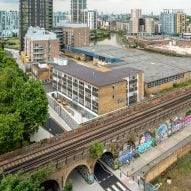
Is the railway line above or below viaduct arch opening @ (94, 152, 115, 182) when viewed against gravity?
above

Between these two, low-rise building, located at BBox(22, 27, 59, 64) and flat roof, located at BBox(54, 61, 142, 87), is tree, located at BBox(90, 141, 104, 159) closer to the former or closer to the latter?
flat roof, located at BBox(54, 61, 142, 87)

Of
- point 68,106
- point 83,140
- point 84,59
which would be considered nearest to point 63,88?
point 68,106

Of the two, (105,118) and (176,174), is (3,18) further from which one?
(176,174)

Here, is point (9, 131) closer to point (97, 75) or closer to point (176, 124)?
point (97, 75)

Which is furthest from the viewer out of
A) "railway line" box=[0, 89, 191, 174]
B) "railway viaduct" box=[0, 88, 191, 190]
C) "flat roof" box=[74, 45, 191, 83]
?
"flat roof" box=[74, 45, 191, 83]

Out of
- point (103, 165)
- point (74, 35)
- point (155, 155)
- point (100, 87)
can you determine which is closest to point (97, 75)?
point (100, 87)

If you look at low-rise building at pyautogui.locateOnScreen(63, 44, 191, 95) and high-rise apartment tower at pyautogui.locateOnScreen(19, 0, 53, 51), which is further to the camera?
high-rise apartment tower at pyautogui.locateOnScreen(19, 0, 53, 51)

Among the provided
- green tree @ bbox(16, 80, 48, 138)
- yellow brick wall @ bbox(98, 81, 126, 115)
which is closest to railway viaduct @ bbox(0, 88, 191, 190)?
yellow brick wall @ bbox(98, 81, 126, 115)
